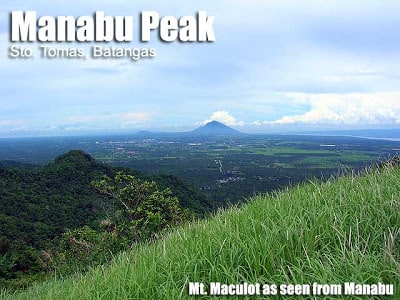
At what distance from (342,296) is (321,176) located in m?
2.66

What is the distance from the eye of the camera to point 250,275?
2326mm

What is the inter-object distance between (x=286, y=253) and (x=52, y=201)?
28.6m

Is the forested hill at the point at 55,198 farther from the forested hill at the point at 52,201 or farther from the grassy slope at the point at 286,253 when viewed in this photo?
the grassy slope at the point at 286,253

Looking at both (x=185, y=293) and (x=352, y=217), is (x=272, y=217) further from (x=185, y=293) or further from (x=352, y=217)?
(x=185, y=293)

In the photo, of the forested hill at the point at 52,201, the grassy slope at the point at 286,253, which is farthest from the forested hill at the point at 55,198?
the grassy slope at the point at 286,253

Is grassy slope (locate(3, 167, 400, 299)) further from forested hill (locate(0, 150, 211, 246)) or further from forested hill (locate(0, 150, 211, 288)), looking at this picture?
forested hill (locate(0, 150, 211, 246))

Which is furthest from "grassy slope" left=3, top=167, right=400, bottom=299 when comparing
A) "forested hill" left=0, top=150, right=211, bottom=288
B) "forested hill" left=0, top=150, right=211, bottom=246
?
"forested hill" left=0, top=150, right=211, bottom=246

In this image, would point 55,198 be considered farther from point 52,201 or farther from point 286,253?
point 286,253

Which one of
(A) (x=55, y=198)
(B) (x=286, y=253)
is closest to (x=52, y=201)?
(A) (x=55, y=198)

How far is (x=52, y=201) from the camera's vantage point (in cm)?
2850

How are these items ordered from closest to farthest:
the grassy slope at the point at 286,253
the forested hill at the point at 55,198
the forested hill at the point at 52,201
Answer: the grassy slope at the point at 286,253 → the forested hill at the point at 52,201 → the forested hill at the point at 55,198

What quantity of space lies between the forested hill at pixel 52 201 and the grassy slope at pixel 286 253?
498 inches

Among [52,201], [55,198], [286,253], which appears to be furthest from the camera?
[55,198]

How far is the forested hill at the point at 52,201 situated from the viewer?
65.2 feet
